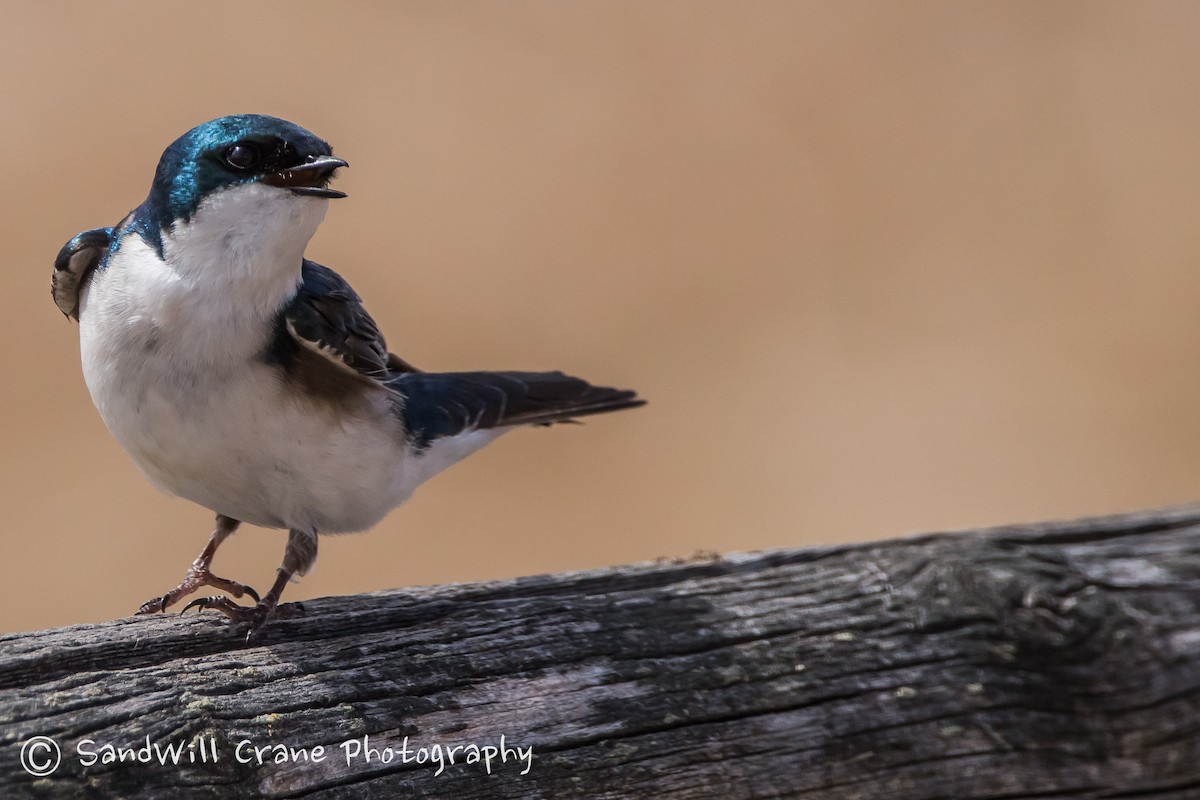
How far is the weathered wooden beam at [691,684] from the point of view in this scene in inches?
61.9

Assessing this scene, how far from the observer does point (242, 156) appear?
215 cm

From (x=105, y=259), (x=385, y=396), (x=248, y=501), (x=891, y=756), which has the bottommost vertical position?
(x=891, y=756)

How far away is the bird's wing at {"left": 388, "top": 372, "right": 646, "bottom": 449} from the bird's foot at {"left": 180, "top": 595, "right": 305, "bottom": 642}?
2.66ft

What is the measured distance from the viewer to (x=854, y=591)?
206 centimetres

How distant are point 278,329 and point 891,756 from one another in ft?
4.43

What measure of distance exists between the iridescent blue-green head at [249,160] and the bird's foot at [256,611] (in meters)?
0.69

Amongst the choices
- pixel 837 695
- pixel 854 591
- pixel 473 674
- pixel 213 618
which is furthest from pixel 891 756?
pixel 213 618

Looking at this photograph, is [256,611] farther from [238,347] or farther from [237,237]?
[237,237]

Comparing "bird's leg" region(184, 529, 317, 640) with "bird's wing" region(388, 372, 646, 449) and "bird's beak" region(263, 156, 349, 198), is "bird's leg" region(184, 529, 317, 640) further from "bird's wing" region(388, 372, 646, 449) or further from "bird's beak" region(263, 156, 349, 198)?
"bird's beak" region(263, 156, 349, 198)

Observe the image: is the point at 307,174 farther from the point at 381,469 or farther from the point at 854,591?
the point at 854,591

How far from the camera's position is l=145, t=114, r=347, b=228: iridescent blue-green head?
7.04 feet

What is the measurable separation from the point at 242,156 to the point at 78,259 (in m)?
0.49
